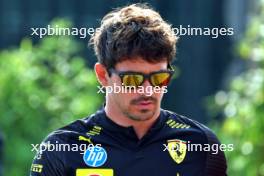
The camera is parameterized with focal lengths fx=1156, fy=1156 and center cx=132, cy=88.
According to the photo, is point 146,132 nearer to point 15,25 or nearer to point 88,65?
point 88,65

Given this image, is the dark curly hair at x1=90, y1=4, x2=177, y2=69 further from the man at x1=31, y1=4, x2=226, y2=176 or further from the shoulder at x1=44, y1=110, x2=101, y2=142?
the shoulder at x1=44, y1=110, x2=101, y2=142

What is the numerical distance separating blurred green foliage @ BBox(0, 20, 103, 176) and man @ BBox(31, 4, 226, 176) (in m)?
5.08

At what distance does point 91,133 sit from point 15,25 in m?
15.0

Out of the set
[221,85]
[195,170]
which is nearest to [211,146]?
[195,170]

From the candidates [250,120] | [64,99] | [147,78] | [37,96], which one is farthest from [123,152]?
[64,99]

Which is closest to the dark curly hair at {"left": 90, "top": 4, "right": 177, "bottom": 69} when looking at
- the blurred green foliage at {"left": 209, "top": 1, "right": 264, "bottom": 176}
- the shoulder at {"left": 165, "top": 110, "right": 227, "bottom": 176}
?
the shoulder at {"left": 165, "top": 110, "right": 227, "bottom": 176}

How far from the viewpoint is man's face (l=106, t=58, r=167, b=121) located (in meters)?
5.45

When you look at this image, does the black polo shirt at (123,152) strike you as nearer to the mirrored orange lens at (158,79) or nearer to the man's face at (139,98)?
the man's face at (139,98)

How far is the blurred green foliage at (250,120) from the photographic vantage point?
950 cm

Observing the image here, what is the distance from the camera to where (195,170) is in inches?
219

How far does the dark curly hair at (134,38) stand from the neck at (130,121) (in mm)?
215

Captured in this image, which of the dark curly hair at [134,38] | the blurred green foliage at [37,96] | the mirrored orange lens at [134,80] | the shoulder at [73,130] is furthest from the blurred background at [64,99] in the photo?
the mirrored orange lens at [134,80]

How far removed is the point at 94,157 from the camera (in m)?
5.57

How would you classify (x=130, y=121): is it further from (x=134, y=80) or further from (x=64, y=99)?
(x=64, y=99)
